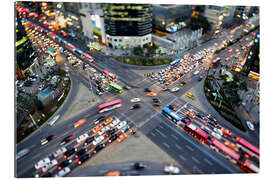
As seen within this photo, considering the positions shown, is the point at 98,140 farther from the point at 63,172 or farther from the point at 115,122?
the point at 63,172

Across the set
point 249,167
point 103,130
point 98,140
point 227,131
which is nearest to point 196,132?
point 227,131

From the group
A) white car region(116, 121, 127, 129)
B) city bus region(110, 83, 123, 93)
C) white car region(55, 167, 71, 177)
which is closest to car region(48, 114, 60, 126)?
white car region(55, 167, 71, 177)

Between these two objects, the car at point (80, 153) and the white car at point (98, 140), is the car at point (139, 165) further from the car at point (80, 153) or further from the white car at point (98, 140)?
the car at point (80, 153)

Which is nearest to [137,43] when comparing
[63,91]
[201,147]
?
[63,91]

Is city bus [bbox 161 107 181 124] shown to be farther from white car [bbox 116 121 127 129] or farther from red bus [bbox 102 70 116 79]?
red bus [bbox 102 70 116 79]

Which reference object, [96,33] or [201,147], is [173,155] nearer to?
[201,147]

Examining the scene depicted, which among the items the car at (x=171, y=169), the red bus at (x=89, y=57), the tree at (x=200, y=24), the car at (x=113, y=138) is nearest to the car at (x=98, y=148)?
the car at (x=113, y=138)

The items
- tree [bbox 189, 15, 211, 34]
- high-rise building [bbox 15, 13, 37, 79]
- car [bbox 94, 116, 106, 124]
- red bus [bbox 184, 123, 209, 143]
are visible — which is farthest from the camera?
tree [bbox 189, 15, 211, 34]
